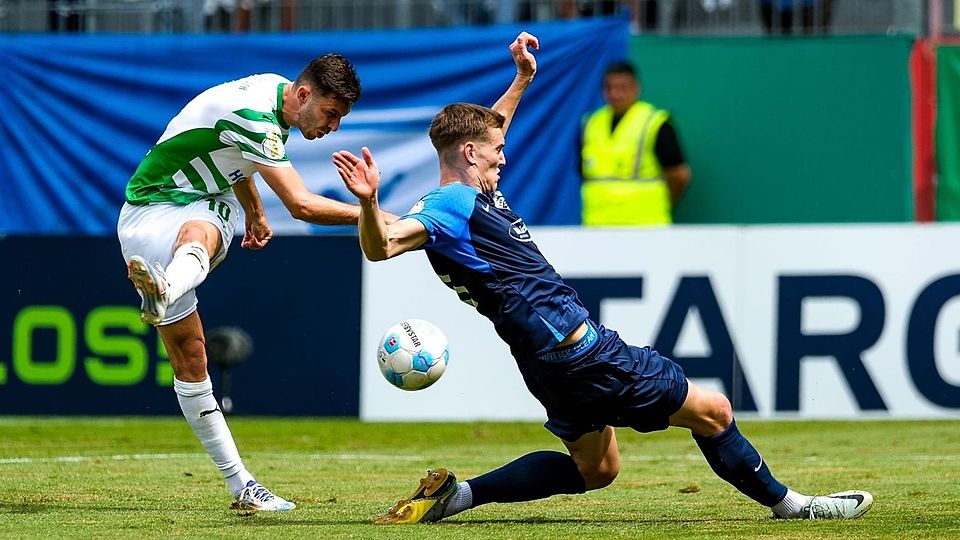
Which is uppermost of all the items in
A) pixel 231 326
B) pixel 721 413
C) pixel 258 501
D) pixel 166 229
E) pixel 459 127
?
pixel 459 127

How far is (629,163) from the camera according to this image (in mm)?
13859

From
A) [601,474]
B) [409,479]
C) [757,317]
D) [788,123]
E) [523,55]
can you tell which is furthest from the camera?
[788,123]

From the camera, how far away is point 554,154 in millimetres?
14539

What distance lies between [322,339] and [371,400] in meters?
0.65

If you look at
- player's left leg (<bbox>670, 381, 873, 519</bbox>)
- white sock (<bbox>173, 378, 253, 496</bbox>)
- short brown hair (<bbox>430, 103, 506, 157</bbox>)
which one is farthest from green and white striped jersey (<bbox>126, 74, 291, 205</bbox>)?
player's left leg (<bbox>670, 381, 873, 519</bbox>)

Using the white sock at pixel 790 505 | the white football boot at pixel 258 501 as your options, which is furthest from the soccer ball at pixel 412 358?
the white sock at pixel 790 505

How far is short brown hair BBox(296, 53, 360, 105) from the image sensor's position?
7.21 metres

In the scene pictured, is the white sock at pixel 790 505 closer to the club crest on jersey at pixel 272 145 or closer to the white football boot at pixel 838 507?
the white football boot at pixel 838 507

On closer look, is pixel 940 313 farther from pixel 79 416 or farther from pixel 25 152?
pixel 25 152

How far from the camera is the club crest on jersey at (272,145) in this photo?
7.23 metres

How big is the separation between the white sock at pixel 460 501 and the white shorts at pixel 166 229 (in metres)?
1.52

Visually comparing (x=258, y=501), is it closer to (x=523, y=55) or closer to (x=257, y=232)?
(x=257, y=232)

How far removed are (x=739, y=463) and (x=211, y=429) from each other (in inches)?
97.6

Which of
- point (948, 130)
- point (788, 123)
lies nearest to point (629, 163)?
point (788, 123)
